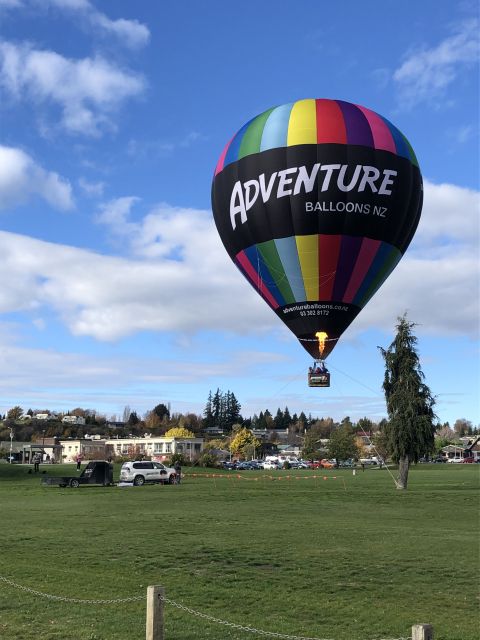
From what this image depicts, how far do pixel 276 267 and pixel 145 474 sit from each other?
2558cm

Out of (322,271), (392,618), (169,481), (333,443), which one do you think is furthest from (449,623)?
(333,443)

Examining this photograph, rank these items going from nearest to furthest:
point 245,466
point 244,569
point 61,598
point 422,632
Result: point 422,632 → point 61,598 → point 244,569 → point 245,466

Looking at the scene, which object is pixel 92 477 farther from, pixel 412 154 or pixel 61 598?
pixel 61 598

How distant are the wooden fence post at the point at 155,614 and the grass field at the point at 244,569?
252cm

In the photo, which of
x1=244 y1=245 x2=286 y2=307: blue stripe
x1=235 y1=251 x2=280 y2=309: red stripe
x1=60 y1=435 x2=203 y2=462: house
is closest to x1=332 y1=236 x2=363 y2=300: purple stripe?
x1=244 y1=245 x2=286 y2=307: blue stripe

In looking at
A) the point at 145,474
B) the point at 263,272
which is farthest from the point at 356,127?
the point at 145,474

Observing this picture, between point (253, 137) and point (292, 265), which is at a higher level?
point (253, 137)

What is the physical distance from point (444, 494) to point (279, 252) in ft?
66.6

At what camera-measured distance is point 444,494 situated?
38688 millimetres

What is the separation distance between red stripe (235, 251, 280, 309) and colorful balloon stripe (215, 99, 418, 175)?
150 inches

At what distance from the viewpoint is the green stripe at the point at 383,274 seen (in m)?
26.9

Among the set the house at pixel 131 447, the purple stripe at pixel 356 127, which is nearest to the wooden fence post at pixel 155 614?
the purple stripe at pixel 356 127

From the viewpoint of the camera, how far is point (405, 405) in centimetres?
4472

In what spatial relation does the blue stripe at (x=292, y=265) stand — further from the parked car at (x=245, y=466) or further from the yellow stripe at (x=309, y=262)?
the parked car at (x=245, y=466)
